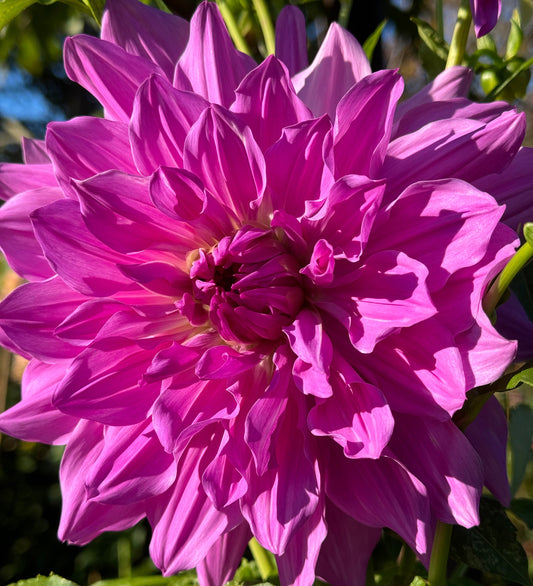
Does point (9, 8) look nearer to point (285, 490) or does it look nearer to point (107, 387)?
point (107, 387)

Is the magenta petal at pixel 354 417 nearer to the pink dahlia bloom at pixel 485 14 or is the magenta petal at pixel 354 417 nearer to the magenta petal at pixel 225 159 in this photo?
the magenta petal at pixel 225 159

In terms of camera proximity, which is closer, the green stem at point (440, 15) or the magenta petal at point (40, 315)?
the magenta petal at point (40, 315)

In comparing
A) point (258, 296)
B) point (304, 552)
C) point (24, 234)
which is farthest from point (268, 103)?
point (304, 552)

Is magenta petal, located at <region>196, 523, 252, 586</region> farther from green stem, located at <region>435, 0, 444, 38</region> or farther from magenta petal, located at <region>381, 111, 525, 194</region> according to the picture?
green stem, located at <region>435, 0, 444, 38</region>

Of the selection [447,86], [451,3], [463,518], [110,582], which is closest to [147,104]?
[447,86]

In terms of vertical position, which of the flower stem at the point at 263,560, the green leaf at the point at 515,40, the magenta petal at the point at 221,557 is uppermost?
the green leaf at the point at 515,40

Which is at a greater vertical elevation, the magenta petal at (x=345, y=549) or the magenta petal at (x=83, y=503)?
the magenta petal at (x=83, y=503)

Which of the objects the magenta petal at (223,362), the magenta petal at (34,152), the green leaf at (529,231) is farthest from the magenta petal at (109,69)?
the green leaf at (529,231)
